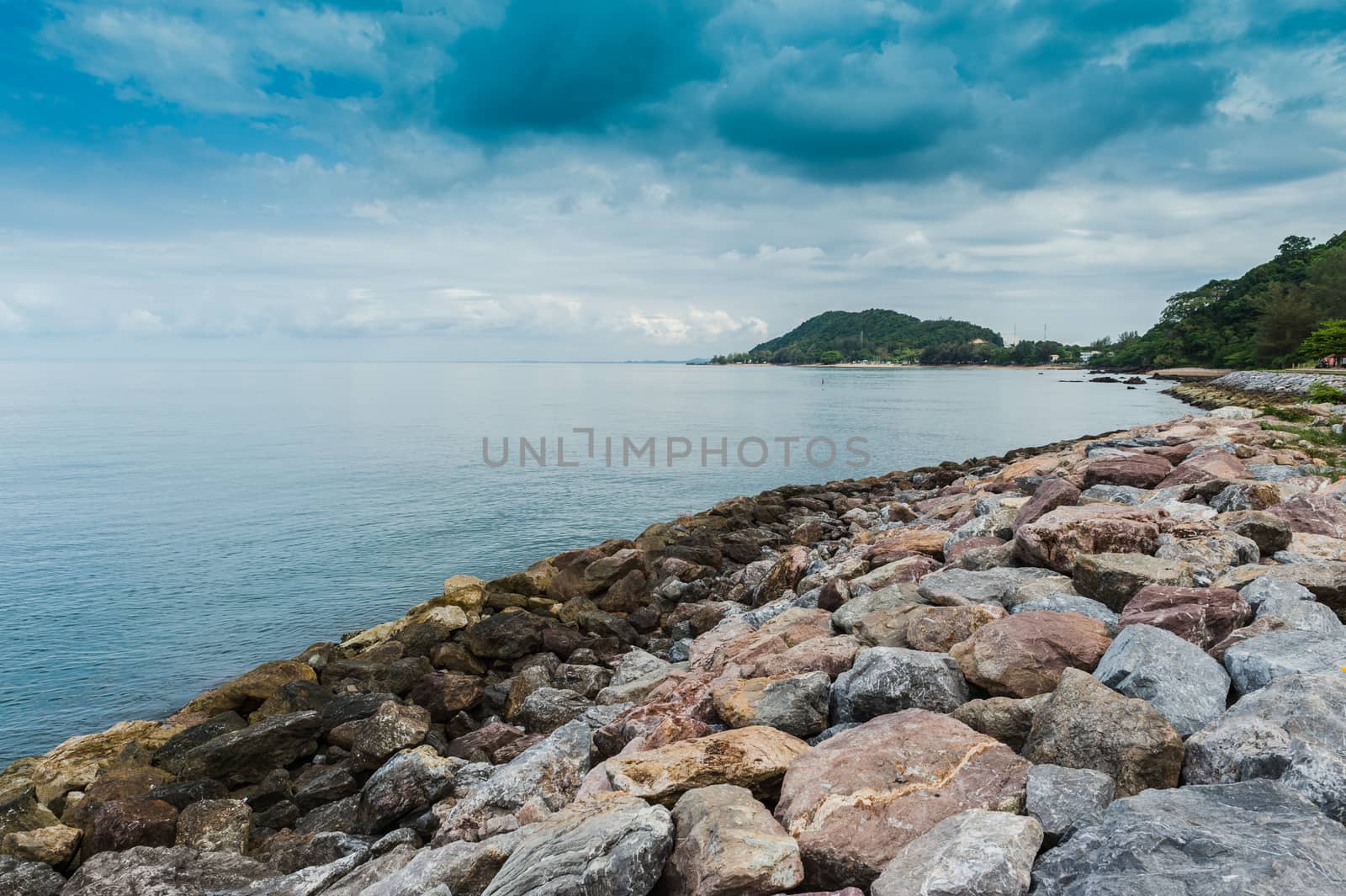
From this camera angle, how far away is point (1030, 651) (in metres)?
4.90

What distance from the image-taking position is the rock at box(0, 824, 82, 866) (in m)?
6.08

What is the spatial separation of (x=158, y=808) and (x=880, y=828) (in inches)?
247

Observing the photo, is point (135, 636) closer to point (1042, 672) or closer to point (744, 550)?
point (744, 550)

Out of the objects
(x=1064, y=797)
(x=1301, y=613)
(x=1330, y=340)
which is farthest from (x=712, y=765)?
(x=1330, y=340)

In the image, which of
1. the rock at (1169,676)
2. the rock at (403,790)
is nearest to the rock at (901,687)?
the rock at (1169,676)

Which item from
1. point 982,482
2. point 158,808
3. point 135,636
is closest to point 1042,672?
point 158,808

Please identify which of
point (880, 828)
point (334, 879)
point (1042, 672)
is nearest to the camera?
point (880, 828)

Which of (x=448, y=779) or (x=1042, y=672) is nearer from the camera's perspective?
(x=1042, y=672)

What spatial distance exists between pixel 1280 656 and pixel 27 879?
8914 millimetres

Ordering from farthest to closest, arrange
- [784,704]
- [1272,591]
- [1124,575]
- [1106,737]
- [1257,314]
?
1. [1257,314]
2. [1124,575]
3. [1272,591]
4. [784,704]
5. [1106,737]

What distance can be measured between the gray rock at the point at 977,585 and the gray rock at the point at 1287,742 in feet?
8.38

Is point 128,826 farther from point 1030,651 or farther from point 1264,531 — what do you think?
point 1264,531

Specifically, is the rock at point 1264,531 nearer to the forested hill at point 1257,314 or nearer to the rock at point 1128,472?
the rock at point 1128,472

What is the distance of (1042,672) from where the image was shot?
4793 mm
